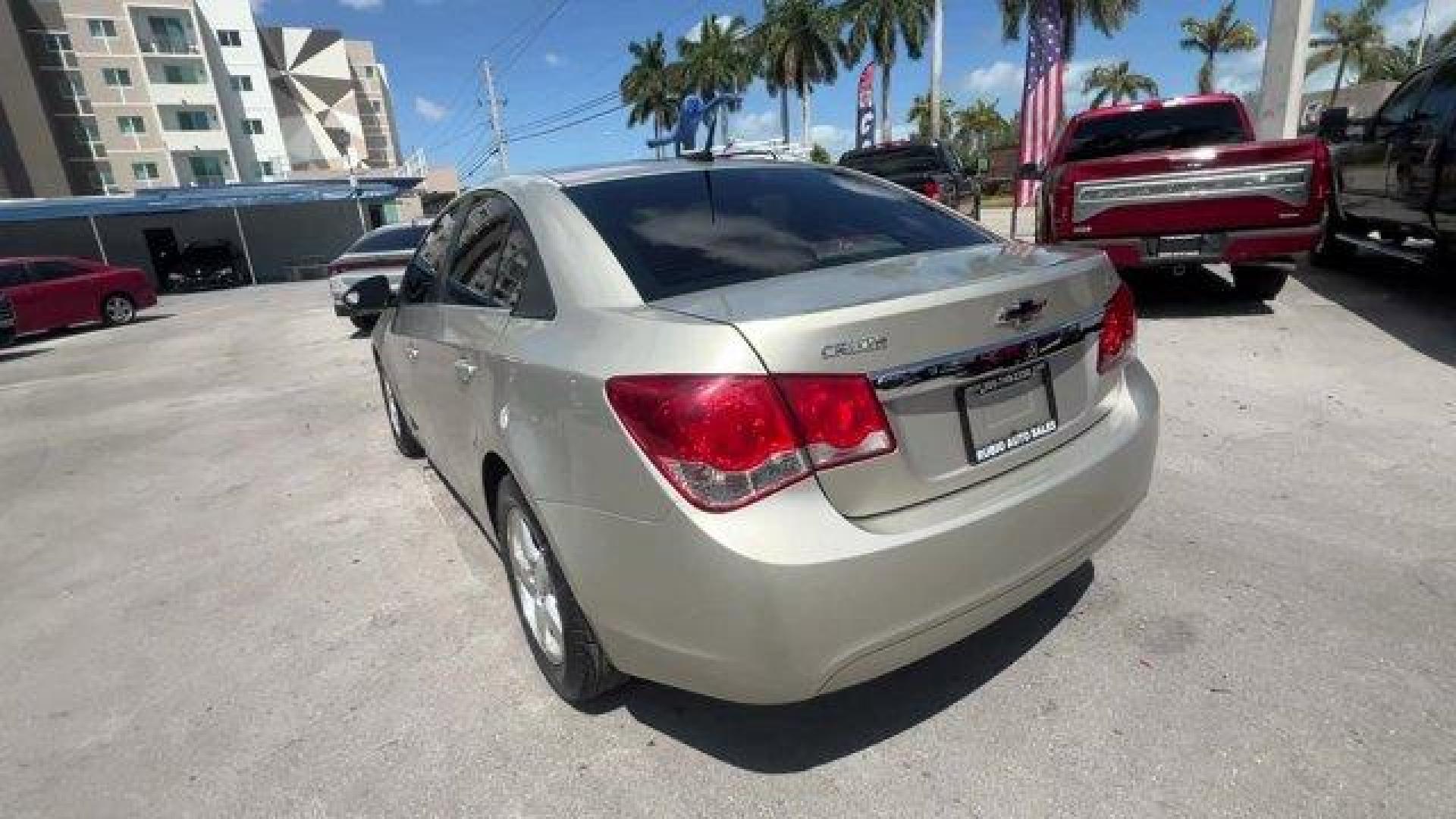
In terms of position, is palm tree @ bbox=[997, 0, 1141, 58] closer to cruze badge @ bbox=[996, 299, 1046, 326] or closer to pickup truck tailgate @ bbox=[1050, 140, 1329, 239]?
pickup truck tailgate @ bbox=[1050, 140, 1329, 239]

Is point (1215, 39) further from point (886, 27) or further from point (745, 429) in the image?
point (745, 429)

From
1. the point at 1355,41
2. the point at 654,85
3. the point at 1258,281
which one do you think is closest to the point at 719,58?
the point at 654,85

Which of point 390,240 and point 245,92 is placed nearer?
point 390,240

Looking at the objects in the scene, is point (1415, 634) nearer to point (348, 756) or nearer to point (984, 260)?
point (984, 260)

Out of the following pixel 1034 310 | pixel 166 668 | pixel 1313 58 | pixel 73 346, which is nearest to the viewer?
pixel 1034 310

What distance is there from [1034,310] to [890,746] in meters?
1.26

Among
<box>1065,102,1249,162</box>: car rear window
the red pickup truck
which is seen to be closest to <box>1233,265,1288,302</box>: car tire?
the red pickup truck

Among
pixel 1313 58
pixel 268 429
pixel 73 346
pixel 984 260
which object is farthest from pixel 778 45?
pixel 984 260

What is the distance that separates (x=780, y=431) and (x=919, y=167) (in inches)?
500

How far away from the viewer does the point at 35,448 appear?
6926 mm

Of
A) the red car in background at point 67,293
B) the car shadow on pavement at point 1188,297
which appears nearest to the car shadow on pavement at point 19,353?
the red car in background at point 67,293

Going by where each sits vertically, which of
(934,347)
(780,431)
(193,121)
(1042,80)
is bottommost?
(780,431)

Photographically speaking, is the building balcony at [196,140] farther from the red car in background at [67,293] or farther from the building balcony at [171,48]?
the red car in background at [67,293]

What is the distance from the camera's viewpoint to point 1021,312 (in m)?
2.05
